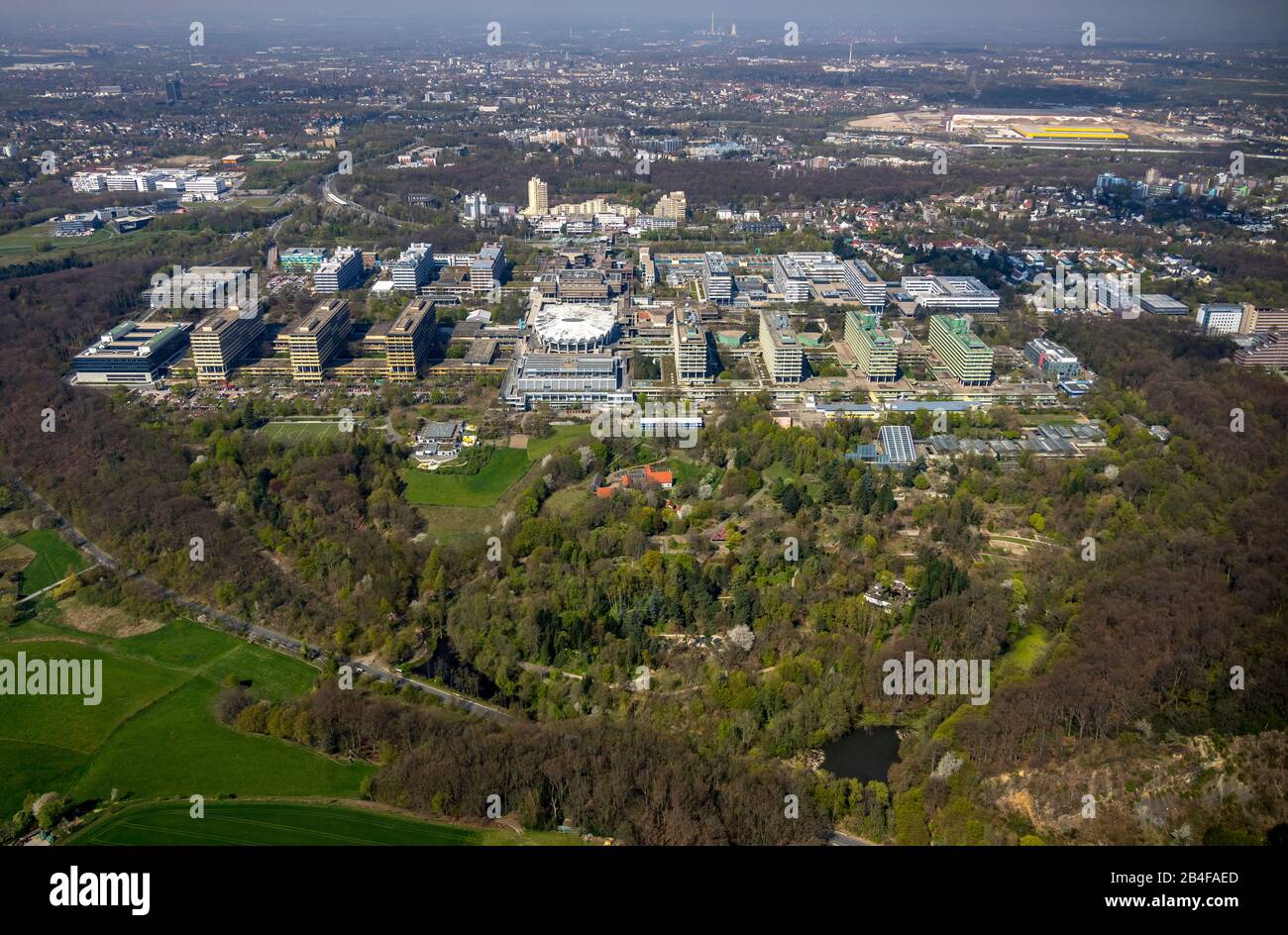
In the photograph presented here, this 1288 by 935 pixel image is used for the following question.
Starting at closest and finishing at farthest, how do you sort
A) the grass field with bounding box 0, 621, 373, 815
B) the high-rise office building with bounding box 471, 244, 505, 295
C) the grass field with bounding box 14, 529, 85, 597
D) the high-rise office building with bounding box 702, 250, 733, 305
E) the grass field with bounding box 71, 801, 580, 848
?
the grass field with bounding box 71, 801, 580, 848 < the grass field with bounding box 0, 621, 373, 815 < the grass field with bounding box 14, 529, 85, 597 < the high-rise office building with bounding box 702, 250, 733, 305 < the high-rise office building with bounding box 471, 244, 505, 295

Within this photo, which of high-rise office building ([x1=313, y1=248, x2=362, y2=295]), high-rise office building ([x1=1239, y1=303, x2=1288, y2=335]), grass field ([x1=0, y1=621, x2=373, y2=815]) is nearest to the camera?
grass field ([x1=0, y1=621, x2=373, y2=815])

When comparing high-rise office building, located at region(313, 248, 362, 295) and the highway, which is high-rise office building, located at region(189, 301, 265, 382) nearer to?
high-rise office building, located at region(313, 248, 362, 295)

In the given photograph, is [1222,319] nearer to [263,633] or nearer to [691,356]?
[691,356]

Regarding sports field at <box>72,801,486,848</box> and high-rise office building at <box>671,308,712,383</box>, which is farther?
high-rise office building at <box>671,308,712,383</box>

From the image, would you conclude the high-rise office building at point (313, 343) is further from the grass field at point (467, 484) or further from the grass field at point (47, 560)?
the grass field at point (47, 560)

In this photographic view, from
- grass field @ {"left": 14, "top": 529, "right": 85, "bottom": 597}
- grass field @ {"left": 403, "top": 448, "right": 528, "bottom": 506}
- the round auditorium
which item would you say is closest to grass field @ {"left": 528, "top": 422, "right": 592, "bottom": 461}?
grass field @ {"left": 403, "top": 448, "right": 528, "bottom": 506}

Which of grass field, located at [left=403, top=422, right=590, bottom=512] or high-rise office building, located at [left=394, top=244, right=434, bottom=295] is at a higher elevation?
high-rise office building, located at [left=394, top=244, right=434, bottom=295]
